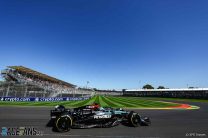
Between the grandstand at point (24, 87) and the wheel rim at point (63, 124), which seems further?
the grandstand at point (24, 87)

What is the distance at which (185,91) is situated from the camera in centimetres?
6750

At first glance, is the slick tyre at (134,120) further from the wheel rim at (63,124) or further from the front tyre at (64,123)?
the wheel rim at (63,124)

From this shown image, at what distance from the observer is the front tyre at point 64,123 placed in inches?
350

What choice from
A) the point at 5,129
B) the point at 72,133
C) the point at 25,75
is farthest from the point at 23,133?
the point at 25,75

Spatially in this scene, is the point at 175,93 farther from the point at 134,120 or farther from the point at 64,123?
the point at 64,123

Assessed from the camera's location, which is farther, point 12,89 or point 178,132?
point 12,89

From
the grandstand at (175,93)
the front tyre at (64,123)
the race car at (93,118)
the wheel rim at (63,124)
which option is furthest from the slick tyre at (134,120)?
the grandstand at (175,93)

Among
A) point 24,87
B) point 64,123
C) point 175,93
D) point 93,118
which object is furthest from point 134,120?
point 175,93

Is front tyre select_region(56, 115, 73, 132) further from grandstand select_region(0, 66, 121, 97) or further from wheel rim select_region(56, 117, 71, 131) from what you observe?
grandstand select_region(0, 66, 121, 97)

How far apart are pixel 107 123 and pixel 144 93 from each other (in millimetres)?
87477

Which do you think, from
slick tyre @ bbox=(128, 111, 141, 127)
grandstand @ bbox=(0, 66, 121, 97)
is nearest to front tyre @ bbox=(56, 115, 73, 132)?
slick tyre @ bbox=(128, 111, 141, 127)

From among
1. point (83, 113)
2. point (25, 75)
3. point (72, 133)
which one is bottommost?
point (72, 133)

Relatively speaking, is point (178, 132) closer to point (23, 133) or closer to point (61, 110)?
point (61, 110)

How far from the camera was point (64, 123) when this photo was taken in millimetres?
9000
